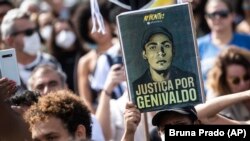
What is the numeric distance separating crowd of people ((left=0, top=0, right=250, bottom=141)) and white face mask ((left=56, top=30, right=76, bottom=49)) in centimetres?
1

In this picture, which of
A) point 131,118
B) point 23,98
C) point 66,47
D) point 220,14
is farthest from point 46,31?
point 131,118

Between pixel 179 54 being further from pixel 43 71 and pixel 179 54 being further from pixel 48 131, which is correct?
pixel 43 71

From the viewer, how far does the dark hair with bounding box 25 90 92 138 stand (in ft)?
22.4

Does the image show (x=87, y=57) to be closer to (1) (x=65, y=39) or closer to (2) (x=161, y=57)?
(1) (x=65, y=39)

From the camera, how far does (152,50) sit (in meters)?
6.51

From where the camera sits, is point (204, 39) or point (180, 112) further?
point (204, 39)

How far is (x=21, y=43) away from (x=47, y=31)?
312cm

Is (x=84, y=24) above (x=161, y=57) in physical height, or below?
above

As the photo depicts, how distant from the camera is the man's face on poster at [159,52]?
→ 255 inches

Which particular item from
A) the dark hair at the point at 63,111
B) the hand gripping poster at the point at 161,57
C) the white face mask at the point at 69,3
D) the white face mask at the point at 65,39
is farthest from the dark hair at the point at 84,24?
the hand gripping poster at the point at 161,57

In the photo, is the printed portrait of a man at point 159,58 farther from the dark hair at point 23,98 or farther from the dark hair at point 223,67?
the dark hair at point 223,67

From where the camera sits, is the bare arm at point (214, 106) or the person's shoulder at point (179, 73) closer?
the person's shoulder at point (179, 73)

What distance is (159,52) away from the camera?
6.50m

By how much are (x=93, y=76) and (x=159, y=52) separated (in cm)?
440
